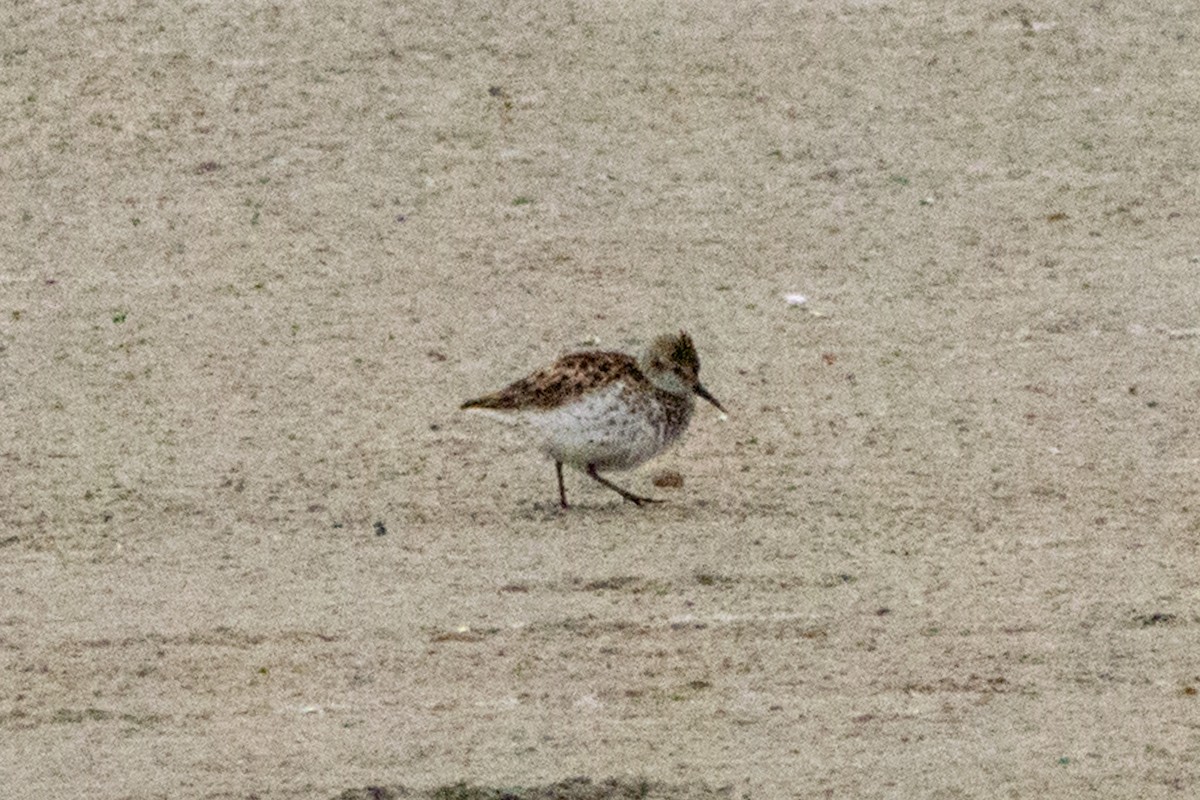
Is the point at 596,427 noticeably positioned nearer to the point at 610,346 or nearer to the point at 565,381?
the point at 565,381

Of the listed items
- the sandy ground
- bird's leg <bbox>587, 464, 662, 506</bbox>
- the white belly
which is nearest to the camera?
the sandy ground

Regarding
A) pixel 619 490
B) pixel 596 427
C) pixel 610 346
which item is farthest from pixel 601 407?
pixel 610 346

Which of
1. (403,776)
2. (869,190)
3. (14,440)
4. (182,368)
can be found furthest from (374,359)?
(403,776)

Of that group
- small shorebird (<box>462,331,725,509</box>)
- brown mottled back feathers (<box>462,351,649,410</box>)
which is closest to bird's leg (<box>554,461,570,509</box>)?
small shorebird (<box>462,331,725,509</box>)

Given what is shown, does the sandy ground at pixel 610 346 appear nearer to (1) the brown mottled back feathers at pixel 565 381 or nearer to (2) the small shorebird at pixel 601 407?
(2) the small shorebird at pixel 601 407

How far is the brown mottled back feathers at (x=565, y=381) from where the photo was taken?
8.12 meters

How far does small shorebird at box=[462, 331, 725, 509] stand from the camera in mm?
8102

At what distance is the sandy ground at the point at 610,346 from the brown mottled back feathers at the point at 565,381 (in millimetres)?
380

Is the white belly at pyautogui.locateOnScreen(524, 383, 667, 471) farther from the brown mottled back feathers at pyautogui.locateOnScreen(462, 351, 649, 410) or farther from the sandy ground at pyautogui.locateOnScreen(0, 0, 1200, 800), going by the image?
the sandy ground at pyautogui.locateOnScreen(0, 0, 1200, 800)

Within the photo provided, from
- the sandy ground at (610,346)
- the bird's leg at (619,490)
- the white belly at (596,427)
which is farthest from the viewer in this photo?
the bird's leg at (619,490)

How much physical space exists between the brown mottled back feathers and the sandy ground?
0.38 m

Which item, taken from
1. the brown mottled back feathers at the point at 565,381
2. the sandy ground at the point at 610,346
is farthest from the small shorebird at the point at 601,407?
the sandy ground at the point at 610,346

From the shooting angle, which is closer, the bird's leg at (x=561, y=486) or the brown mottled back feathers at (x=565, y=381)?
the brown mottled back feathers at (x=565, y=381)

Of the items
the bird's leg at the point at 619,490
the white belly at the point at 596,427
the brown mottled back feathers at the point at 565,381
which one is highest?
the brown mottled back feathers at the point at 565,381
